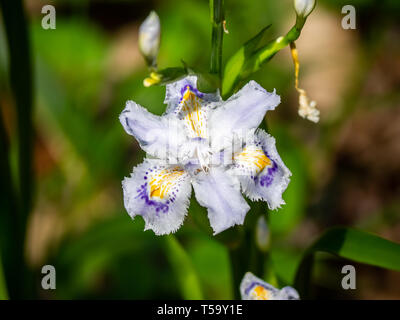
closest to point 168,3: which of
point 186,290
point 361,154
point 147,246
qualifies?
point 361,154

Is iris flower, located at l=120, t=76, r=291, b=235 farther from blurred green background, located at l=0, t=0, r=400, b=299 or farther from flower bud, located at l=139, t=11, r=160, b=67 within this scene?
blurred green background, located at l=0, t=0, r=400, b=299

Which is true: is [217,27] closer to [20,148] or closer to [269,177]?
[269,177]

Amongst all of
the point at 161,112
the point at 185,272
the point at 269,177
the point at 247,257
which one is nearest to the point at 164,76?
the point at 269,177

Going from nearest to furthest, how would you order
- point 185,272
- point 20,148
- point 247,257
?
1. point 247,257
2. point 185,272
3. point 20,148

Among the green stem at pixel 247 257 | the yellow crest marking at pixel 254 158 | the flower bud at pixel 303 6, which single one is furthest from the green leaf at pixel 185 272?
the flower bud at pixel 303 6

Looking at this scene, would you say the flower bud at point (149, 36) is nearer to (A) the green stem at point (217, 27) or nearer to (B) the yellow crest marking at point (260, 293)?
(A) the green stem at point (217, 27)

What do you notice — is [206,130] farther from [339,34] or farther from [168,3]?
[339,34]

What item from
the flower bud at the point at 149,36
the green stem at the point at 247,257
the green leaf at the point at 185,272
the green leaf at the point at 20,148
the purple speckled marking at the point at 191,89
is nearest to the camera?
the flower bud at the point at 149,36
